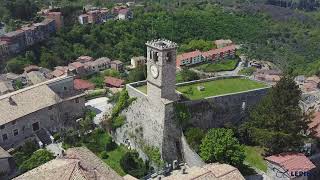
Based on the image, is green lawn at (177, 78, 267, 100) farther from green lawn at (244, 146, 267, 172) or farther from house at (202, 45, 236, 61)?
house at (202, 45, 236, 61)

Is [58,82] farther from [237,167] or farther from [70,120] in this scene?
[237,167]

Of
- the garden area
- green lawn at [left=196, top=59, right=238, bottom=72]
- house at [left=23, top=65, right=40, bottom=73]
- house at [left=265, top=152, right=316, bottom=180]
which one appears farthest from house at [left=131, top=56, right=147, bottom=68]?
house at [left=265, top=152, right=316, bottom=180]

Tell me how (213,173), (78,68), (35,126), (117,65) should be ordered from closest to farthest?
(213,173) → (35,126) → (78,68) → (117,65)

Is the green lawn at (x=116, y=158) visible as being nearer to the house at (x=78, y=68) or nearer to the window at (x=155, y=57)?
the window at (x=155, y=57)

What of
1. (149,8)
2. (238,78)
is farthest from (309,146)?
(149,8)

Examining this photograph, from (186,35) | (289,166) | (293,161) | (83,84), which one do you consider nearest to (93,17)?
(186,35)

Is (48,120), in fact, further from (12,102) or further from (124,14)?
(124,14)
